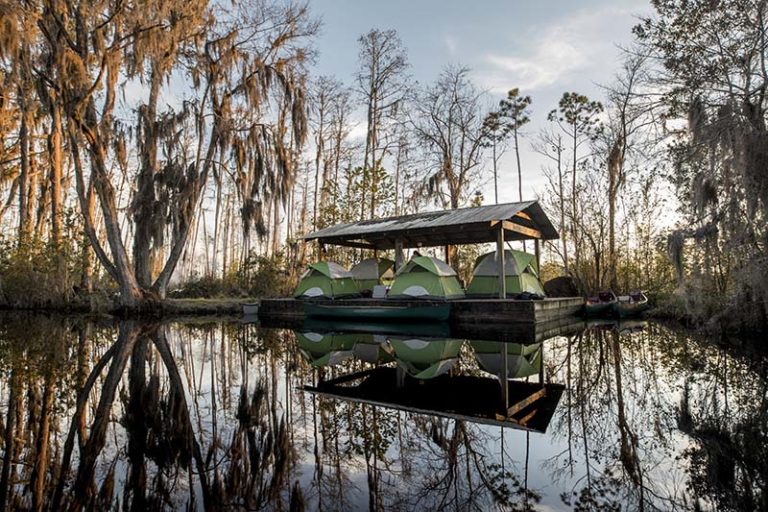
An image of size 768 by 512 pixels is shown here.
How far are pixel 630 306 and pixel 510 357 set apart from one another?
8525 mm

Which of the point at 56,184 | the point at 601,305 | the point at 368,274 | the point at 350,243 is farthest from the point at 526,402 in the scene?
the point at 56,184

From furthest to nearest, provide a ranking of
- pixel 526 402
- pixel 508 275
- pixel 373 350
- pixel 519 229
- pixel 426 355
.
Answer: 1. pixel 508 275
2. pixel 519 229
3. pixel 373 350
4. pixel 426 355
5. pixel 526 402

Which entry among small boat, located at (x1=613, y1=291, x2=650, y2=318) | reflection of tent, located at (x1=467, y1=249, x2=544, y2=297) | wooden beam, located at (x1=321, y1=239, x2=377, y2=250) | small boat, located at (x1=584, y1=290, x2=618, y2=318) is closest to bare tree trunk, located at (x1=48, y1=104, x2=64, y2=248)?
wooden beam, located at (x1=321, y1=239, x2=377, y2=250)

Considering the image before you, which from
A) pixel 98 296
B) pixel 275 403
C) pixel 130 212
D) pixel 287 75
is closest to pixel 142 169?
pixel 130 212

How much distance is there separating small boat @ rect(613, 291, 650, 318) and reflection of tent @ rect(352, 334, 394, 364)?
8000 mm

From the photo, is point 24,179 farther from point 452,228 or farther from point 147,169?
point 452,228

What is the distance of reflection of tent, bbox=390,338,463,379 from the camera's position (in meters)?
5.54

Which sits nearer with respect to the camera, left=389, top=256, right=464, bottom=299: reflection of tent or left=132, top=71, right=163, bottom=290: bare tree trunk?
left=389, top=256, right=464, bottom=299: reflection of tent

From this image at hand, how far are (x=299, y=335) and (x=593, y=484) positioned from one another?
8030 millimetres

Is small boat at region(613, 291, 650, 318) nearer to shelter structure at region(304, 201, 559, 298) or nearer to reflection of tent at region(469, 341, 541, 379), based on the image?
shelter structure at region(304, 201, 559, 298)

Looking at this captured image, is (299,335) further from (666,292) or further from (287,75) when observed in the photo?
(666,292)

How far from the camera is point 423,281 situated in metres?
12.6

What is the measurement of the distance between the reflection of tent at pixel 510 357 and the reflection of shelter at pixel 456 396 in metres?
0.60

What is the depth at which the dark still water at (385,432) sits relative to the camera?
2359 millimetres
